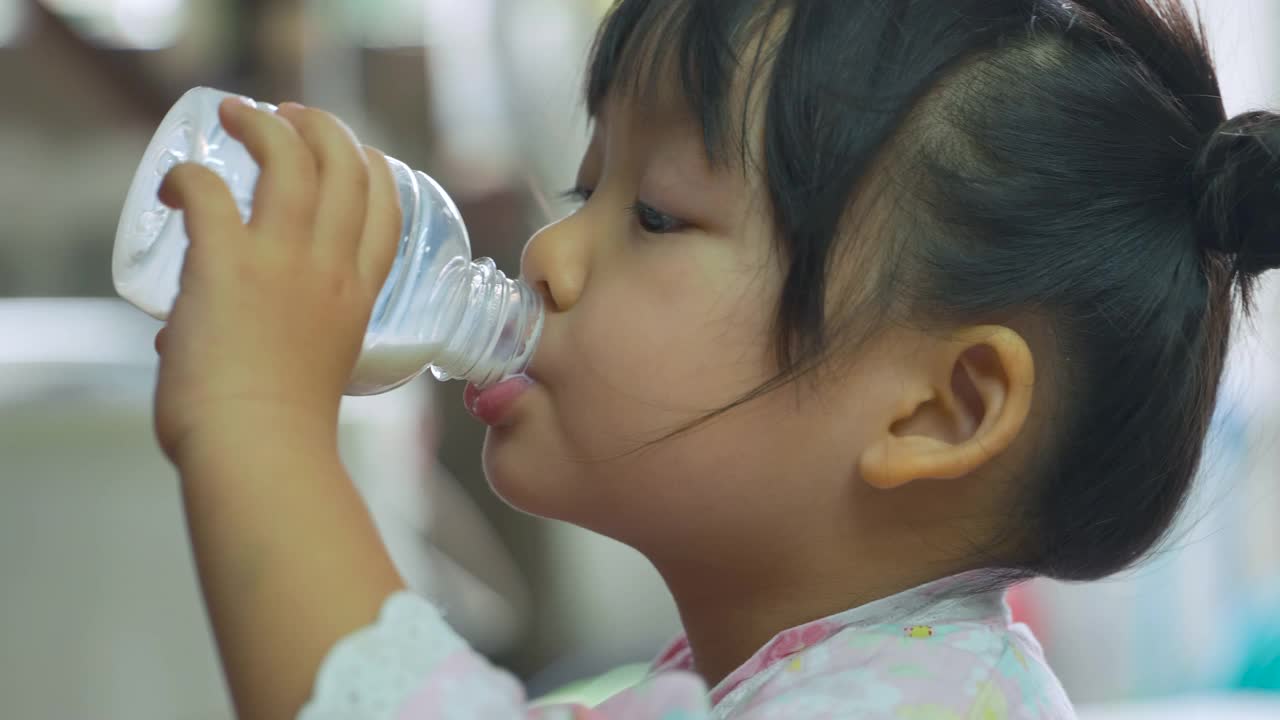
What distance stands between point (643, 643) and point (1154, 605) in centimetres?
96

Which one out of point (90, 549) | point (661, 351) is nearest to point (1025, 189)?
point (661, 351)

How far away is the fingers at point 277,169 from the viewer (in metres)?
0.59

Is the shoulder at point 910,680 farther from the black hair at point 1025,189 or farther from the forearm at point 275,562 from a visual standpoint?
the forearm at point 275,562

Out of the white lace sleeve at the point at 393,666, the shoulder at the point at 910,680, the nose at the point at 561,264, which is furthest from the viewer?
the nose at the point at 561,264

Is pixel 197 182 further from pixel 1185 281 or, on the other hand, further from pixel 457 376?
pixel 1185 281

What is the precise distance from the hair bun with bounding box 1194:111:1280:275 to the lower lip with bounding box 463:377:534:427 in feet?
1.28

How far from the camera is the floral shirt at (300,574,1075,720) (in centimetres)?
54

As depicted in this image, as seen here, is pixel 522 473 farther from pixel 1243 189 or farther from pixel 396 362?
pixel 1243 189

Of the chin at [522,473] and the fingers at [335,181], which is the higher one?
the fingers at [335,181]

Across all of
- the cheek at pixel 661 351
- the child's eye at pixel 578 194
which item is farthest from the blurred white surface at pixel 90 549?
the cheek at pixel 661 351

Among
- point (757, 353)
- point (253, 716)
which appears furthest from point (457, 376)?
point (253, 716)

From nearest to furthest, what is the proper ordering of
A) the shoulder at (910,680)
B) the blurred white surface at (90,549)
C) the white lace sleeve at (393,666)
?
the white lace sleeve at (393,666), the shoulder at (910,680), the blurred white surface at (90,549)

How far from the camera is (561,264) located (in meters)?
0.78

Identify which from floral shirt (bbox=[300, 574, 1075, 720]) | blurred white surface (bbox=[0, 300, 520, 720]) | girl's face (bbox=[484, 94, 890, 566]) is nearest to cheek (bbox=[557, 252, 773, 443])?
girl's face (bbox=[484, 94, 890, 566])
